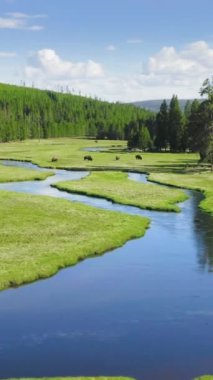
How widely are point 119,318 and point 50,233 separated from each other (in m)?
21.9

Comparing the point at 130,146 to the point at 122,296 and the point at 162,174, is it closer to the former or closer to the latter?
the point at 162,174

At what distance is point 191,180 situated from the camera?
317 feet

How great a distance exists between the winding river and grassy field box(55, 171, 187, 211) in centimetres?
2182

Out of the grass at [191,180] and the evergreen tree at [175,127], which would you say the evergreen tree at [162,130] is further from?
the grass at [191,180]

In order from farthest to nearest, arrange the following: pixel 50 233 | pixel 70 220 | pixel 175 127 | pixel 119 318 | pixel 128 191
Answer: pixel 175 127 < pixel 128 191 < pixel 70 220 < pixel 50 233 < pixel 119 318

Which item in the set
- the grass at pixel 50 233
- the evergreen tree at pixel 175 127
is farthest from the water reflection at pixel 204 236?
the evergreen tree at pixel 175 127

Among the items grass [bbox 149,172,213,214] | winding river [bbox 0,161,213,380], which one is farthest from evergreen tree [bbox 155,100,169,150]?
winding river [bbox 0,161,213,380]

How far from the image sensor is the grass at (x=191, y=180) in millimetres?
83438

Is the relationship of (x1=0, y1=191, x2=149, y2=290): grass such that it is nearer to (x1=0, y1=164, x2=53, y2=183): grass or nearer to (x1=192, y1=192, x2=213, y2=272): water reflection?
(x1=192, y1=192, x2=213, y2=272): water reflection

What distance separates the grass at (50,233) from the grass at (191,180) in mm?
19046

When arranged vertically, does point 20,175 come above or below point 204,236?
above

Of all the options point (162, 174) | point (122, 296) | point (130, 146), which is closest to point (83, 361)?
point (122, 296)

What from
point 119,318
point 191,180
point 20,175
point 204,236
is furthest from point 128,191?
point 119,318

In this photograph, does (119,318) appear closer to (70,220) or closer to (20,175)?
(70,220)
